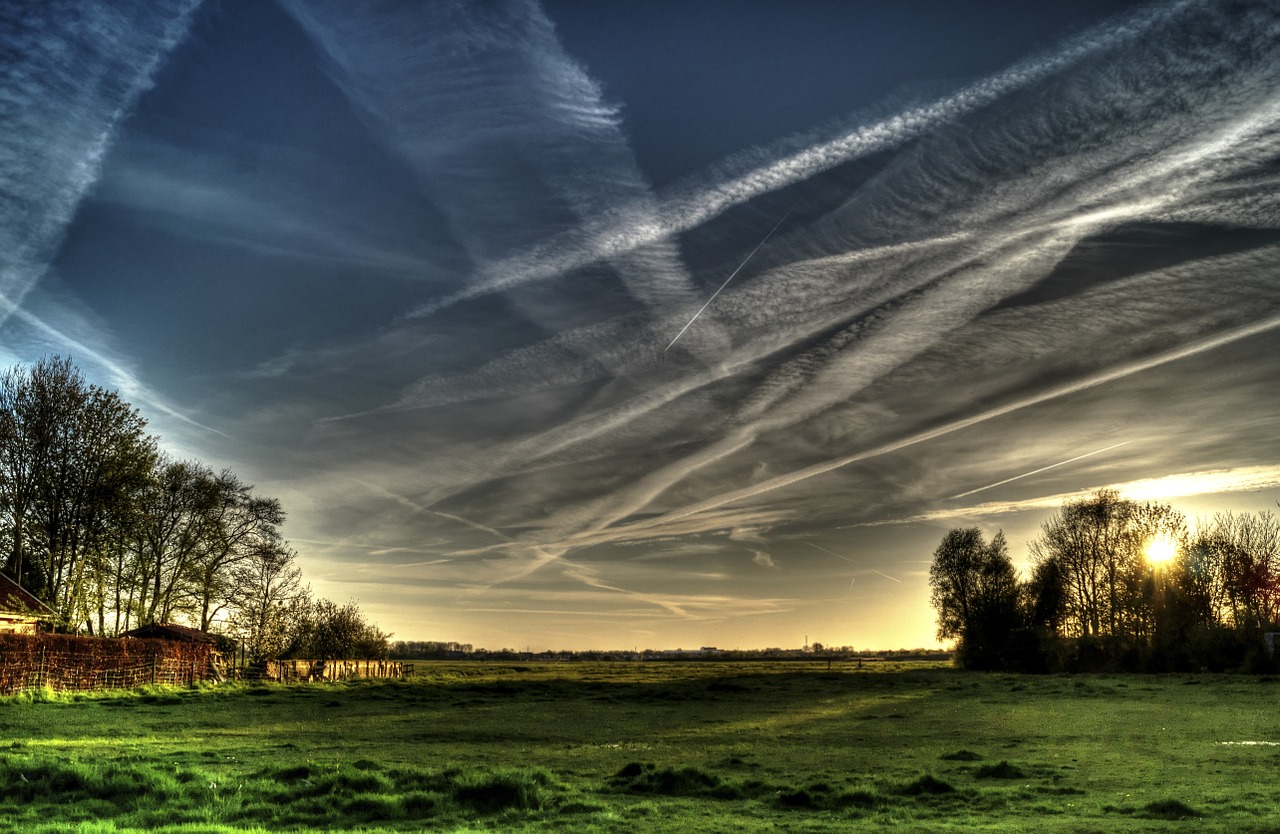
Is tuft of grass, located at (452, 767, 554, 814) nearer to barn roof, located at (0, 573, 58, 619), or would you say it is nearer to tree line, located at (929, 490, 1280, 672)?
barn roof, located at (0, 573, 58, 619)

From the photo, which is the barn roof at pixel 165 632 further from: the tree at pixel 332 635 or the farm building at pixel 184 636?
the tree at pixel 332 635

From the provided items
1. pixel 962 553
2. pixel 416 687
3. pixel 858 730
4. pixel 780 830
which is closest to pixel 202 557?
pixel 416 687

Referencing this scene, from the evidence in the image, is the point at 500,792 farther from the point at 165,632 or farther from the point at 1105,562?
the point at 1105,562

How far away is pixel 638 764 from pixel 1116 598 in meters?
74.5

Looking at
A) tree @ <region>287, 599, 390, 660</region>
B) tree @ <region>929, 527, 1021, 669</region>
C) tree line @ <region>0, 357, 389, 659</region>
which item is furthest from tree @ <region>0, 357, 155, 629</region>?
tree @ <region>929, 527, 1021, 669</region>

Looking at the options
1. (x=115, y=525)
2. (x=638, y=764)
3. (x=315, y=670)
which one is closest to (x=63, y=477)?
(x=115, y=525)

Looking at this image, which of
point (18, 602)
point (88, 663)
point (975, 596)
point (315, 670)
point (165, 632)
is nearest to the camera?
point (88, 663)

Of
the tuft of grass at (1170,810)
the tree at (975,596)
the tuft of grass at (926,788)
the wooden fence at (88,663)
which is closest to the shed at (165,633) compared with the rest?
the wooden fence at (88,663)

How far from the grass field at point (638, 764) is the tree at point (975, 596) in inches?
1498

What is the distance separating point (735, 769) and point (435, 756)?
871 centimetres

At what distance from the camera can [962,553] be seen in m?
93.8

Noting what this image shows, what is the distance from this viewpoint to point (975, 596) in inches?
3521

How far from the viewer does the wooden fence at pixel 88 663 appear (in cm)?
4091

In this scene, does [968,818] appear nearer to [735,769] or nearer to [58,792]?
[735,769]
